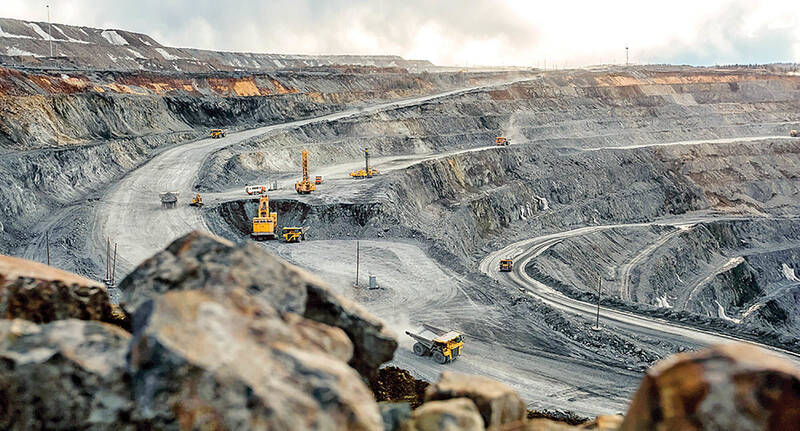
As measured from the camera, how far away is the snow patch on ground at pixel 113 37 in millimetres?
106312

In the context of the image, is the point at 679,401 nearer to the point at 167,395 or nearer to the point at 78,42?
the point at 167,395

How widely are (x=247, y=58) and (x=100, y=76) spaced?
71184 mm

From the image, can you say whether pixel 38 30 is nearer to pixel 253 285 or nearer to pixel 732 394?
pixel 253 285

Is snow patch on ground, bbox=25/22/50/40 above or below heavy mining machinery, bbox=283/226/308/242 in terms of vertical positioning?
above

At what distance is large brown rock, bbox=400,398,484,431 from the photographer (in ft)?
23.0

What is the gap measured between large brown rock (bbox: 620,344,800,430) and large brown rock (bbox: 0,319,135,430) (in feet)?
16.7

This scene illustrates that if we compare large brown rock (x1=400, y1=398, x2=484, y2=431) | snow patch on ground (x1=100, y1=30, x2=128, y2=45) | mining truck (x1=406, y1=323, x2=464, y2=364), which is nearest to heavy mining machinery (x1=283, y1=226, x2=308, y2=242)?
mining truck (x1=406, y1=323, x2=464, y2=364)

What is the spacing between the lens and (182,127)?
59.5 meters

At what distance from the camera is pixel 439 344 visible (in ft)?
68.4

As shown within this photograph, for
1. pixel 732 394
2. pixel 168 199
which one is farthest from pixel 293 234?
pixel 732 394

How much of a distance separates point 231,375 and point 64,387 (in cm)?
197

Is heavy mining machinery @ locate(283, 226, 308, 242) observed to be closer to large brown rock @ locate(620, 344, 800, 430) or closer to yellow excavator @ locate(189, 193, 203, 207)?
yellow excavator @ locate(189, 193, 203, 207)

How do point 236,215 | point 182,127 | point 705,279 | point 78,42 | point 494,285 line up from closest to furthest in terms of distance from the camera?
point 494,285 → point 236,215 → point 705,279 → point 182,127 → point 78,42

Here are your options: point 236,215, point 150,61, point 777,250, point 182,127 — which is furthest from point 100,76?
point 777,250
